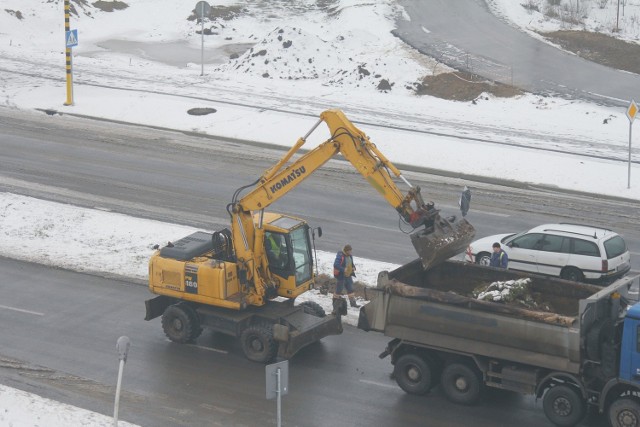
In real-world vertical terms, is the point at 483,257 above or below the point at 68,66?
below

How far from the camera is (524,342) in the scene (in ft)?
49.6

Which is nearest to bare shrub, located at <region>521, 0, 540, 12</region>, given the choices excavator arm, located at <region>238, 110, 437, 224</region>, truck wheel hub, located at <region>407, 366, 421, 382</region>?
excavator arm, located at <region>238, 110, 437, 224</region>

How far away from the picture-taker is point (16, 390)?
54.5ft

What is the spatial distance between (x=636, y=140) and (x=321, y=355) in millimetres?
22800

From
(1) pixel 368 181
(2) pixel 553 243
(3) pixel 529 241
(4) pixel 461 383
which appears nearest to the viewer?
(4) pixel 461 383

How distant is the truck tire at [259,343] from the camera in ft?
58.3

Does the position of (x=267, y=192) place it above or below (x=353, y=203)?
above

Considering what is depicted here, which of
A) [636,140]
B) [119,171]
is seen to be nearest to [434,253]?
[119,171]

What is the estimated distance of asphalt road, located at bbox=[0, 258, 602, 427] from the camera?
1585 centimetres

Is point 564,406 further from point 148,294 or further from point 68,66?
point 68,66

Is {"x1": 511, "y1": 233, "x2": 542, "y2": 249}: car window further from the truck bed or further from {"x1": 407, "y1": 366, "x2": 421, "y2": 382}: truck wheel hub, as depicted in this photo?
{"x1": 407, "y1": 366, "x2": 421, "y2": 382}: truck wheel hub

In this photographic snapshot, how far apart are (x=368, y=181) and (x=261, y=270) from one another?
289 cm

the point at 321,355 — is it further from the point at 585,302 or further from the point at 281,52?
the point at 281,52

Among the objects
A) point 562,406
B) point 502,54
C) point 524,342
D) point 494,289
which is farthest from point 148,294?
point 502,54
